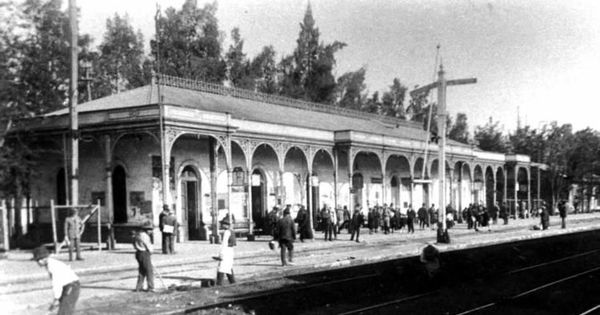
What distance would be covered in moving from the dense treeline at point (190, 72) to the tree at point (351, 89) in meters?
0.11

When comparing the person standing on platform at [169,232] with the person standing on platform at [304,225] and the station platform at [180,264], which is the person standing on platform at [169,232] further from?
the person standing on platform at [304,225]

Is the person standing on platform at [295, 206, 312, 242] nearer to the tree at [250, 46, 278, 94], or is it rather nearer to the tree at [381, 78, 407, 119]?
the tree at [250, 46, 278, 94]

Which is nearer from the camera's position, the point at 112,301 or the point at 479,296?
the point at 112,301

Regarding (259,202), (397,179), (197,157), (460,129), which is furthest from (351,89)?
(197,157)

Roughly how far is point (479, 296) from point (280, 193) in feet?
60.7

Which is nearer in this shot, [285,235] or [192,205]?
[285,235]

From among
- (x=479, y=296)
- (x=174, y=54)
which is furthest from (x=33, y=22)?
(x=174, y=54)

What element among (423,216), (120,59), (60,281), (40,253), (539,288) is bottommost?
(539,288)

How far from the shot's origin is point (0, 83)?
18453mm

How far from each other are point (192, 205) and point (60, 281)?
1814 centimetres

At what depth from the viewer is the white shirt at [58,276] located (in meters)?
8.09

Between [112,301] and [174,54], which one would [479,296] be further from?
[174,54]

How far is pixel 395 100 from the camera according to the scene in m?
78.2

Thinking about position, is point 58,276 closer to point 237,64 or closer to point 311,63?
point 237,64
